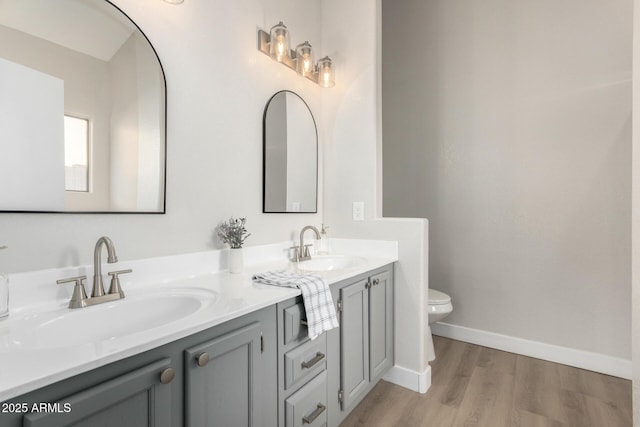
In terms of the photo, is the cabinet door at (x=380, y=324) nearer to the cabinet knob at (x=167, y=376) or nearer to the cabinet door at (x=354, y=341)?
the cabinet door at (x=354, y=341)

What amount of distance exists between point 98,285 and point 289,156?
1.29 metres

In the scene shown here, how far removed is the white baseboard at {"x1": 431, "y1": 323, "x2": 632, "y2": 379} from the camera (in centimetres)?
210

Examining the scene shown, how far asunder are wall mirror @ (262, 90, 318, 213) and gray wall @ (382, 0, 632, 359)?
3.59 feet

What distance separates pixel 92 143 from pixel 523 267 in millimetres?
2787

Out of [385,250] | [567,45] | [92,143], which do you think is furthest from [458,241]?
[92,143]

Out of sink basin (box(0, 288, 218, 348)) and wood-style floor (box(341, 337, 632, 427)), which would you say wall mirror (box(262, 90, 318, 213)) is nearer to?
sink basin (box(0, 288, 218, 348))

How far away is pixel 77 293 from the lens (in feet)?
3.27

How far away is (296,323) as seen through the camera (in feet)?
3.95

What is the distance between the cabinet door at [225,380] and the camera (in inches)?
33.1

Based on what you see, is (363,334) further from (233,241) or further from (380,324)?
(233,241)

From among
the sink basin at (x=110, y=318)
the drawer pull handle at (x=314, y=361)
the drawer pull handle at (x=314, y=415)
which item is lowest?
the drawer pull handle at (x=314, y=415)

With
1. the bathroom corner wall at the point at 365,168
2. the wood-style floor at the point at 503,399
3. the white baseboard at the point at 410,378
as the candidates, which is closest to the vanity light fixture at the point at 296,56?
the bathroom corner wall at the point at 365,168

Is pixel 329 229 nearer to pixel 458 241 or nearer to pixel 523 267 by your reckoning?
pixel 458 241

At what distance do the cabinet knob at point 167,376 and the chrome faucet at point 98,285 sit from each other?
43 cm
